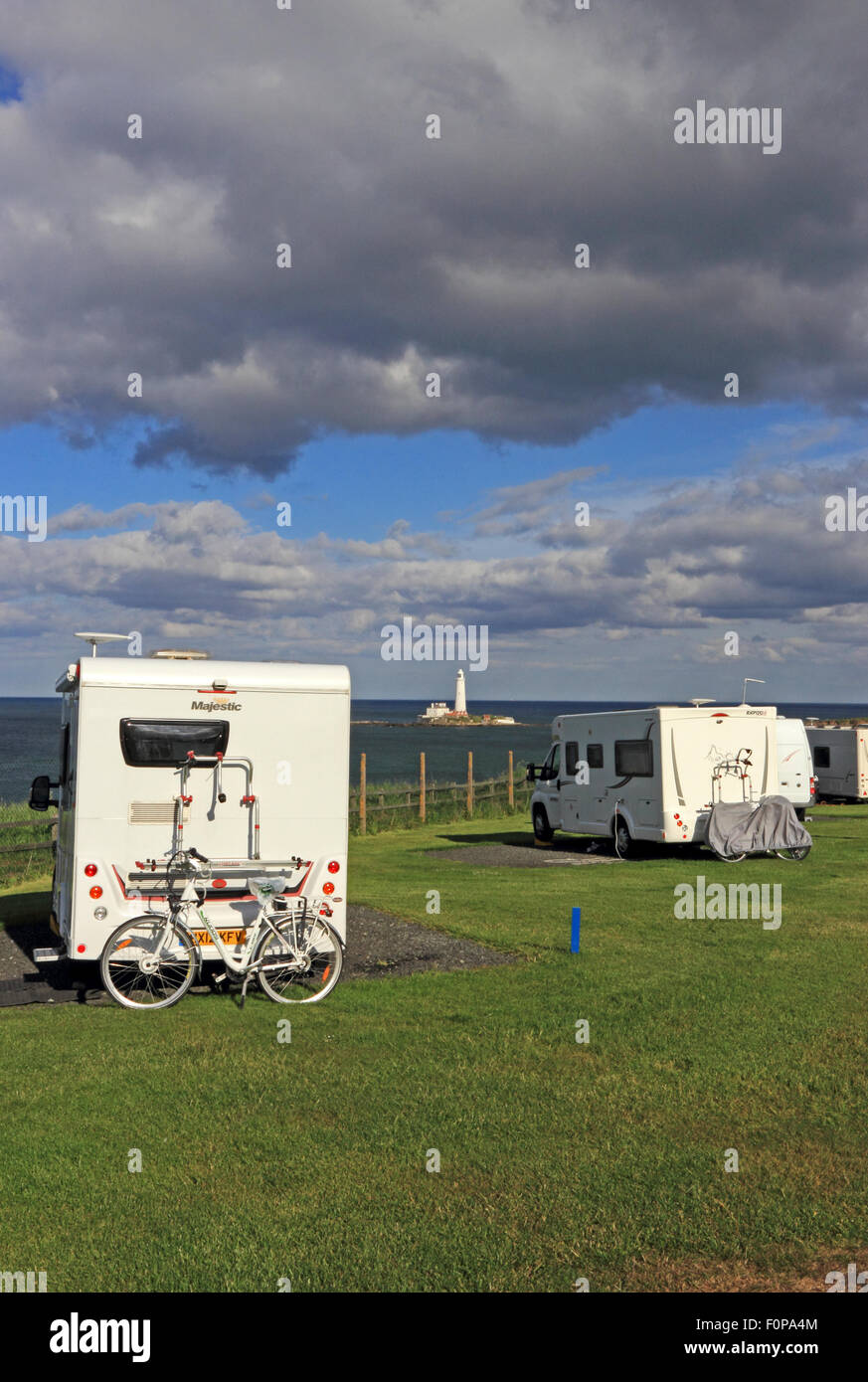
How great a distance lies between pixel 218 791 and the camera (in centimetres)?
1045

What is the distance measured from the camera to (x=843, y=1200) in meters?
5.67

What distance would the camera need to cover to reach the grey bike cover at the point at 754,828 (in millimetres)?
20375

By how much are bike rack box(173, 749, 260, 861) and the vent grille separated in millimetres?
70

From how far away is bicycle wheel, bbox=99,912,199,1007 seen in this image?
32.4 feet

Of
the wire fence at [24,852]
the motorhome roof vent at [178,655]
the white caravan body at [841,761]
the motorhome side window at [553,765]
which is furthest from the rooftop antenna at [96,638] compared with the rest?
the white caravan body at [841,761]

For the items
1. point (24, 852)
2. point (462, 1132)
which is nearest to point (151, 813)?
point (462, 1132)

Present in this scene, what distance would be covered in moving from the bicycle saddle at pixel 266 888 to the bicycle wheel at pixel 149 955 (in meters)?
0.68

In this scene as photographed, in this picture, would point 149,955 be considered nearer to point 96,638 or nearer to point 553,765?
point 96,638

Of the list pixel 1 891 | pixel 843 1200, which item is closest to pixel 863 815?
pixel 1 891

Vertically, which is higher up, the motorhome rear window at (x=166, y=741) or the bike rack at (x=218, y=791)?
the motorhome rear window at (x=166, y=741)

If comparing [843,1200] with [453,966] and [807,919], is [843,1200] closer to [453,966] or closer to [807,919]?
[453,966]

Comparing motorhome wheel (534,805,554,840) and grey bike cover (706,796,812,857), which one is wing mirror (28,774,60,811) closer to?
grey bike cover (706,796,812,857)

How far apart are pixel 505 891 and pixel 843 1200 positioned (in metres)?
11.2

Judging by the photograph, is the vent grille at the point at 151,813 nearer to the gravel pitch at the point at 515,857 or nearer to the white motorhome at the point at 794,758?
the gravel pitch at the point at 515,857
